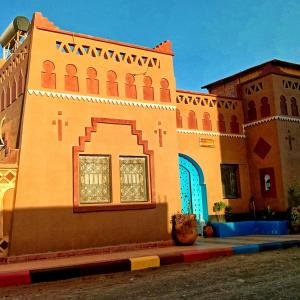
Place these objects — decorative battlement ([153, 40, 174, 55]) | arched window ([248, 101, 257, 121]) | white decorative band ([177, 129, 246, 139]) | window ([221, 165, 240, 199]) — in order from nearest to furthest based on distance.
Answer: decorative battlement ([153, 40, 174, 55]) → white decorative band ([177, 129, 246, 139]) → window ([221, 165, 240, 199]) → arched window ([248, 101, 257, 121])

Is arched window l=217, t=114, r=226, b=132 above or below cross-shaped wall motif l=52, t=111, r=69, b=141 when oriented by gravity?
above

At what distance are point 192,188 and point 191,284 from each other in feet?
27.4

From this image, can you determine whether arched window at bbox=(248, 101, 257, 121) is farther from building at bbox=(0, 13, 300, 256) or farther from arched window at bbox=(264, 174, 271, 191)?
building at bbox=(0, 13, 300, 256)

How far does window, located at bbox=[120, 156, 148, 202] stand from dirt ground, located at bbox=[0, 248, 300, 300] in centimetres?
284

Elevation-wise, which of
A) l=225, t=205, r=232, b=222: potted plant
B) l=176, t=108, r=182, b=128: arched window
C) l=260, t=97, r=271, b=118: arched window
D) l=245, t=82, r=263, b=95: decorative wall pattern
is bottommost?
l=225, t=205, r=232, b=222: potted plant

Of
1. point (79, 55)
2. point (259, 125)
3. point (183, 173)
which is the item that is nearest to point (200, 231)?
point (183, 173)

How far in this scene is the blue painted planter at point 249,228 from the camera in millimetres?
14211

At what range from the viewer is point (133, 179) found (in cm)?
1135

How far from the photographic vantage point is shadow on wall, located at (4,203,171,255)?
9437 mm

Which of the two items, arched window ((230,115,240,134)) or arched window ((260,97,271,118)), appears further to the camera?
arched window ((230,115,240,134))

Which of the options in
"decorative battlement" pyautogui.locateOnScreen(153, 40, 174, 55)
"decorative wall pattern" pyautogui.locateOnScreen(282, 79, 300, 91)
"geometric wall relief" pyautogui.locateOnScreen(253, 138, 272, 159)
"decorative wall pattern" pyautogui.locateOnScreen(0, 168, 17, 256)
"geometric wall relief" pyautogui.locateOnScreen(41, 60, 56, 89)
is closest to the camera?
"decorative wall pattern" pyautogui.locateOnScreen(0, 168, 17, 256)

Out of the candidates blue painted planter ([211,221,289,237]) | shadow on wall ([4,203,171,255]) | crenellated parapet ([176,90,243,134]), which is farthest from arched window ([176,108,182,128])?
shadow on wall ([4,203,171,255])

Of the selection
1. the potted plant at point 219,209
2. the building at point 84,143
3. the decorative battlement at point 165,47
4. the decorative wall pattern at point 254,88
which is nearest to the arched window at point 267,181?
the potted plant at point 219,209

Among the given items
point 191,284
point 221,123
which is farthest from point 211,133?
point 191,284
